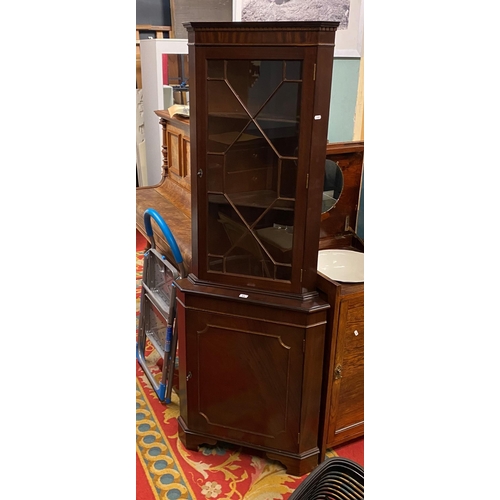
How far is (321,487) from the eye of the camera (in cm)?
134

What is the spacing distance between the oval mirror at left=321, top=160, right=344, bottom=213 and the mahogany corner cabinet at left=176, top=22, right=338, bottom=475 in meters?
0.59

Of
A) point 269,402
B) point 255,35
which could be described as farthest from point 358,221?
point 255,35

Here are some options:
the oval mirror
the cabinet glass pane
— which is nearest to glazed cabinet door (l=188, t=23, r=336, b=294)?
the cabinet glass pane

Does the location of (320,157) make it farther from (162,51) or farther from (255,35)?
(162,51)

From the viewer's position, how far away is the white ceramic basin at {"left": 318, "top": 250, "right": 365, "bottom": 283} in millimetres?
2199

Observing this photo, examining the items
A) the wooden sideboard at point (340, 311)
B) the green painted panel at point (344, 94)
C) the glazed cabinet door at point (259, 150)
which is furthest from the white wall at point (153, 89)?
the glazed cabinet door at point (259, 150)

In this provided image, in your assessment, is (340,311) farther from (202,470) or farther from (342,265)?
(202,470)

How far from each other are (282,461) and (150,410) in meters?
0.75

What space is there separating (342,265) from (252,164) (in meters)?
0.71

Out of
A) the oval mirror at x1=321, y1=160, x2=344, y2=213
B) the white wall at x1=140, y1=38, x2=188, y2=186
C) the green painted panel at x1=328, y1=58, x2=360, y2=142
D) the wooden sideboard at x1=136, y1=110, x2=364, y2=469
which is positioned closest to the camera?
A: the wooden sideboard at x1=136, y1=110, x2=364, y2=469

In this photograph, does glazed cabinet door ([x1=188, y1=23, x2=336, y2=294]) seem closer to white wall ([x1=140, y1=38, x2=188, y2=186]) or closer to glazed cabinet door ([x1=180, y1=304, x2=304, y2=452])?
glazed cabinet door ([x1=180, y1=304, x2=304, y2=452])

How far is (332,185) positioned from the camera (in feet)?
7.88

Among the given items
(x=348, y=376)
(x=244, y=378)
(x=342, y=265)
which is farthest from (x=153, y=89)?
(x=348, y=376)

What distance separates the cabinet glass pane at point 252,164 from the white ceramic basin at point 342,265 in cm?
40
